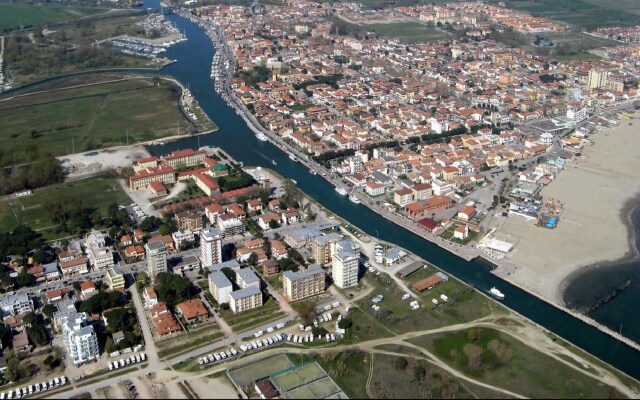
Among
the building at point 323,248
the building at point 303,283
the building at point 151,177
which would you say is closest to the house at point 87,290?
the building at point 303,283

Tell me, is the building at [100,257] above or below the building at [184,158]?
below

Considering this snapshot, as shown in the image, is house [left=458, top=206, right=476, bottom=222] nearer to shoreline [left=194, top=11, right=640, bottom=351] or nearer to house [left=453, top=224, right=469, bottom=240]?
house [left=453, top=224, right=469, bottom=240]

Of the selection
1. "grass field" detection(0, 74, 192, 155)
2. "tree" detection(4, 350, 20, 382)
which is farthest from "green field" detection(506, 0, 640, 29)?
"tree" detection(4, 350, 20, 382)

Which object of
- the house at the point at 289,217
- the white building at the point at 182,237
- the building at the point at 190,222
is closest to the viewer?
the white building at the point at 182,237

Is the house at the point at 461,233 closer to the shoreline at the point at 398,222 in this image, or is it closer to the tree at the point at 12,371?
the shoreline at the point at 398,222

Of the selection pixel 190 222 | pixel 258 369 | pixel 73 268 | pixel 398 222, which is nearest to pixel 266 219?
pixel 190 222

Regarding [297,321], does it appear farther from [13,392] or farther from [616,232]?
[616,232]

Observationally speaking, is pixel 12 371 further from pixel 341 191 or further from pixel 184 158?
pixel 184 158

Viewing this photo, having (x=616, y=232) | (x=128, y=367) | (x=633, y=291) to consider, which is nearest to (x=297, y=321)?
(x=128, y=367)
